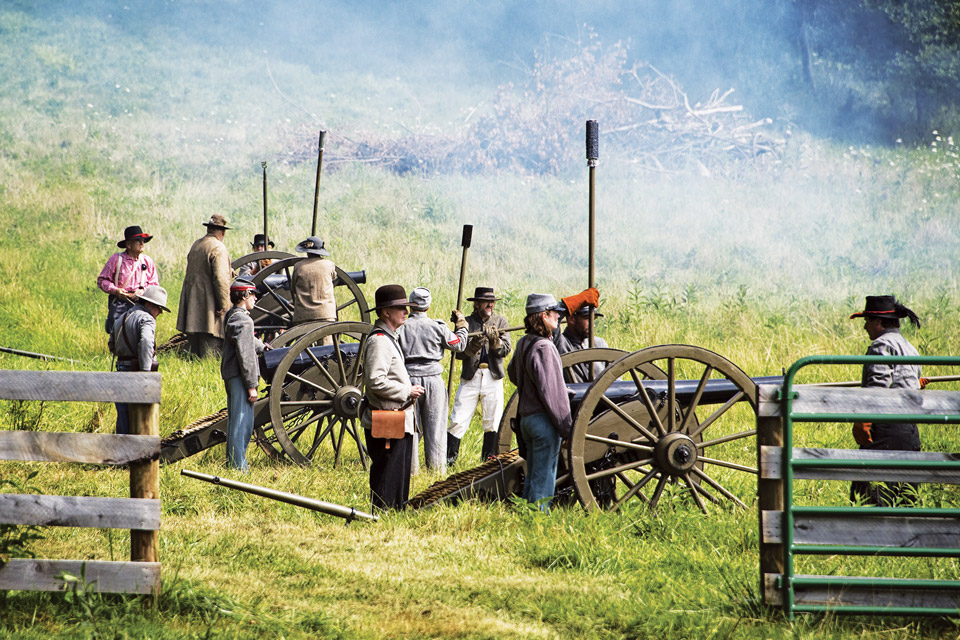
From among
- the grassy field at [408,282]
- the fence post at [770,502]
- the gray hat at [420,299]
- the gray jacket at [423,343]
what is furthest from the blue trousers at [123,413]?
the fence post at [770,502]

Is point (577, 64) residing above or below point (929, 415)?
above

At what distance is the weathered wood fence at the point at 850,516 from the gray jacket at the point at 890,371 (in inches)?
84.9

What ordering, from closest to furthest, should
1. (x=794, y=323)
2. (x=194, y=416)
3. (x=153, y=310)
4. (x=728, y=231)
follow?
(x=153, y=310), (x=194, y=416), (x=794, y=323), (x=728, y=231)

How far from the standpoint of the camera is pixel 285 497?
5.23m

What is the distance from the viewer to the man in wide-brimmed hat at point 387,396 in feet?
19.9

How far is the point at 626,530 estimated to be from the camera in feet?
18.3

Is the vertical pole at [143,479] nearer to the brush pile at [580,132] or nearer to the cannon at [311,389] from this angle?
the cannon at [311,389]

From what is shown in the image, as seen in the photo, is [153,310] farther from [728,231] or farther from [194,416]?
[728,231]

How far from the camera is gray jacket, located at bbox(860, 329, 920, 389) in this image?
20.1 ft

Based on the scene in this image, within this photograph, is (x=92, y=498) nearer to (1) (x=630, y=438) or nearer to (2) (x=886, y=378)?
(1) (x=630, y=438)

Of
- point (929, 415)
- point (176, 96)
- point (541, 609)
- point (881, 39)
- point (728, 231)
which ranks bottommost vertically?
point (541, 609)

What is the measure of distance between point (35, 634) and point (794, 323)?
13387 millimetres

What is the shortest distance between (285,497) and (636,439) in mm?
2104

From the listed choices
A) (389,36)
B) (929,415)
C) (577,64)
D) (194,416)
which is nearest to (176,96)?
(389,36)
